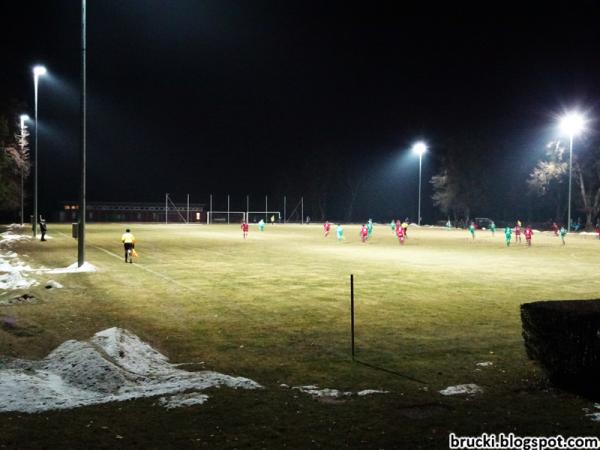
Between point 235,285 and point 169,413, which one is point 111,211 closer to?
point 235,285

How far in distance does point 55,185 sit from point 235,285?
131m

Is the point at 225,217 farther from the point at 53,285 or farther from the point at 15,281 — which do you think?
the point at 53,285

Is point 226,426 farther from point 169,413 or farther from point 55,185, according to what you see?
point 55,185

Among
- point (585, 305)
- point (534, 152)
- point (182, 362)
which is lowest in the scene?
point (182, 362)

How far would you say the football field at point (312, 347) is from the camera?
255 inches

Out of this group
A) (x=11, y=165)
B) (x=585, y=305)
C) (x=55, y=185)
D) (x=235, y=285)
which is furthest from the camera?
(x=55, y=185)

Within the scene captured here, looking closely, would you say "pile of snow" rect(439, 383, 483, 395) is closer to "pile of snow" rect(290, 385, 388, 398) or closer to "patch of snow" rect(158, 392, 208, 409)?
"pile of snow" rect(290, 385, 388, 398)

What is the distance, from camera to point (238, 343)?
11.0m

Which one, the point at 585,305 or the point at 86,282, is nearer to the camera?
the point at 585,305

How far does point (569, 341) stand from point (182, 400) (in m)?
5.01

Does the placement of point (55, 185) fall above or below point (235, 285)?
above

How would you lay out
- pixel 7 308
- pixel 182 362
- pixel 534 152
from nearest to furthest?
pixel 182 362 < pixel 7 308 < pixel 534 152

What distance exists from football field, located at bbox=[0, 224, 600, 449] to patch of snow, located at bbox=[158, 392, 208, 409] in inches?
6.1

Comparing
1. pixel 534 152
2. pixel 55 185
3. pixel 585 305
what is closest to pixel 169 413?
pixel 585 305
